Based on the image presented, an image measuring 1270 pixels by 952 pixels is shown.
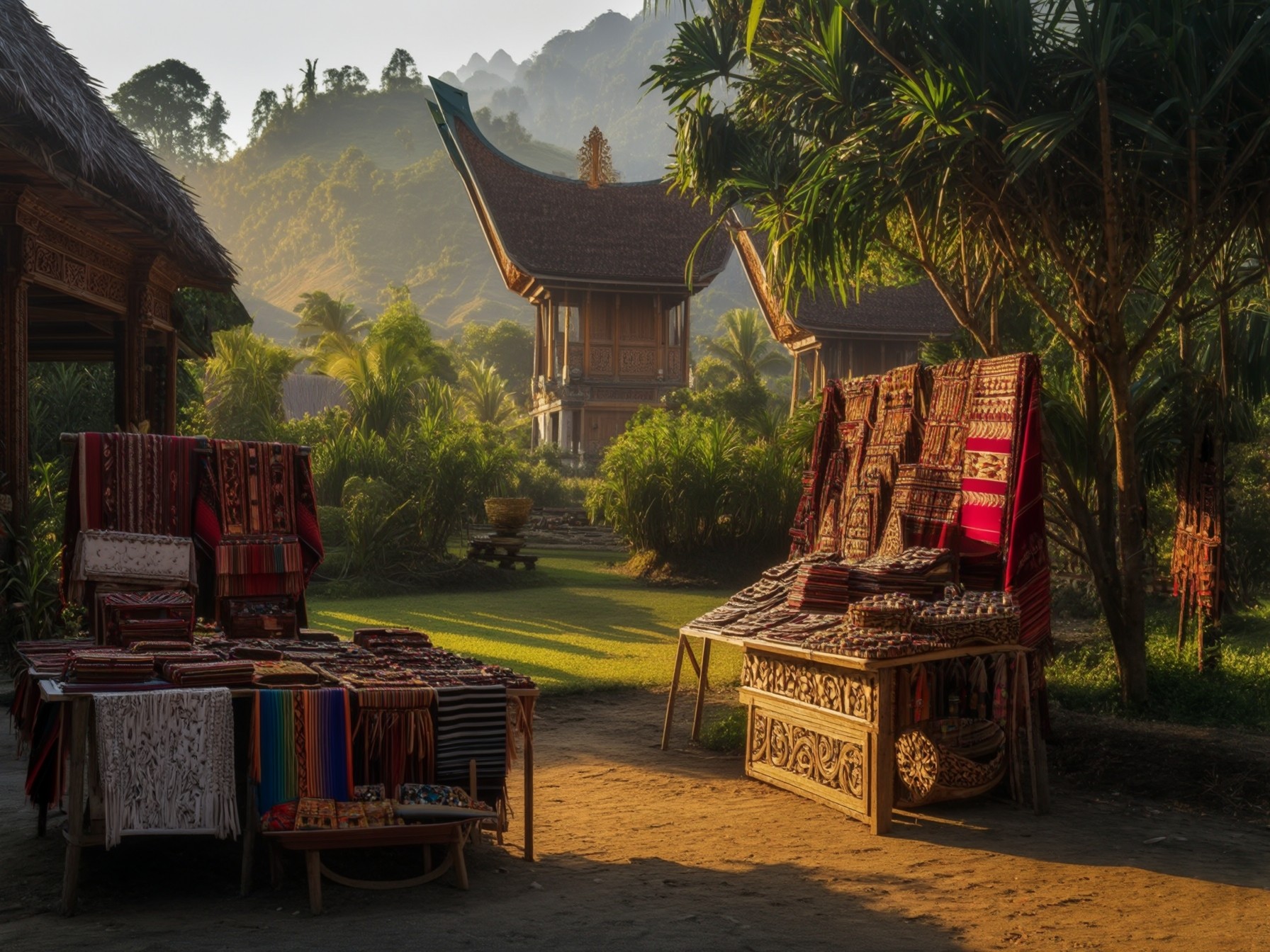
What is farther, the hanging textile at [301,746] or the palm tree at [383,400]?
the palm tree at [383,400]

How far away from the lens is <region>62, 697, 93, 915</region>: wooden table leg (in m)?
4.13

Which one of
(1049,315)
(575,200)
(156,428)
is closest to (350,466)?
(156,428)

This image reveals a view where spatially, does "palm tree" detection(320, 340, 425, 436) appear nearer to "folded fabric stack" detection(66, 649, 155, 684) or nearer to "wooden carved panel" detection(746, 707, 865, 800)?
"wooden carved panel" detection(746, 707, 865, 800)

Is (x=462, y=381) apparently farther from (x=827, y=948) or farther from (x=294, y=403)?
(x=827, y=948)

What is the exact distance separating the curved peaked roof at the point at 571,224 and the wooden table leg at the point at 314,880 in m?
20.9

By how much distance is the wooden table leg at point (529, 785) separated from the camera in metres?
4.84

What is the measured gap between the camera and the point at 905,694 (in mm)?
5859

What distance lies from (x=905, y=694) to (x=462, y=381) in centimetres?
3953

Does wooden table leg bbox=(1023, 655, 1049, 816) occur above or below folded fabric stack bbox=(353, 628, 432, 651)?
A: below

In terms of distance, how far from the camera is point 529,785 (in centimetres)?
487

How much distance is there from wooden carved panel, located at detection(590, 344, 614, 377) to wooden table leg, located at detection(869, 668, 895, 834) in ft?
72.6

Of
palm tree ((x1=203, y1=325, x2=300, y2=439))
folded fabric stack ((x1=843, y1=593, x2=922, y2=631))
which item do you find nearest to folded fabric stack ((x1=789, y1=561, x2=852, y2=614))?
folded fabric stack ((x1=843, y1=593, x2=922, y2=631))

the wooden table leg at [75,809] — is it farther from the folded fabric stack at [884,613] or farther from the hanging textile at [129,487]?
the folded fabric stack at [884,613]

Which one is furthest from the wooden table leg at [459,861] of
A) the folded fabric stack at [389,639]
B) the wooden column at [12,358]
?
the wooden column at [12,358]
